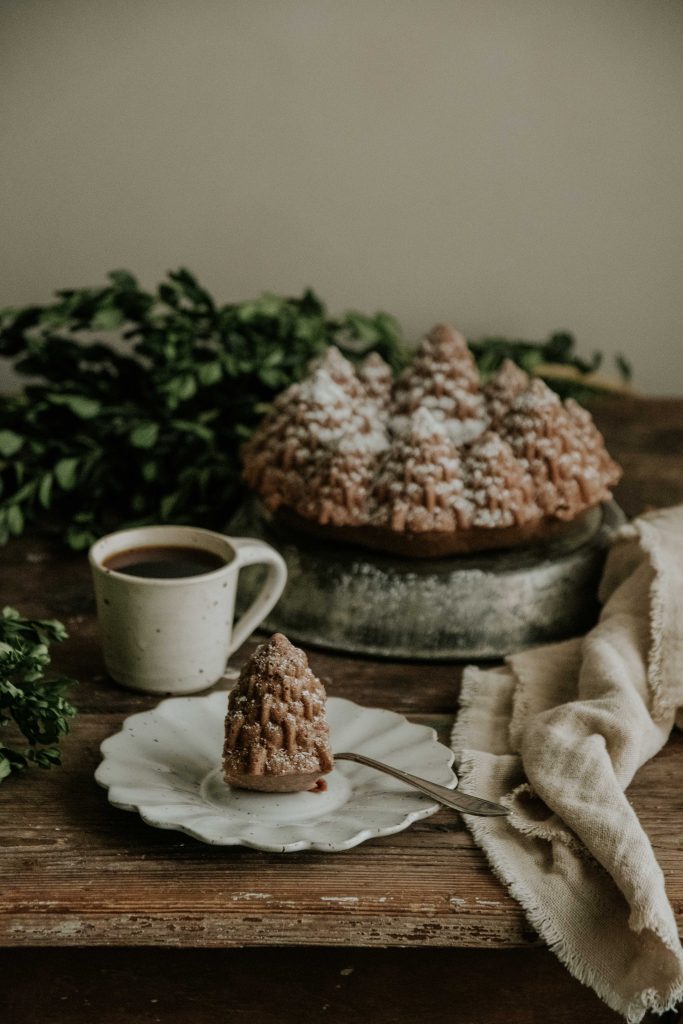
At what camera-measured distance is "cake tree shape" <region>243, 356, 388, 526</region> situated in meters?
1.22

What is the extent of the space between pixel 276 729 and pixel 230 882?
5.0 inches

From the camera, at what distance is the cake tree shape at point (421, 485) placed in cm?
119

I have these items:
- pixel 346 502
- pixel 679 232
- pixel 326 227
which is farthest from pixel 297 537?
pixel 679 232

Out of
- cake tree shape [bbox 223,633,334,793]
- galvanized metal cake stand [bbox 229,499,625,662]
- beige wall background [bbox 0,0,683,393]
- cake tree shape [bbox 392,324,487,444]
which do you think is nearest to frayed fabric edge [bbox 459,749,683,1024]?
cake tree shape [bbox 223,633,334,793]

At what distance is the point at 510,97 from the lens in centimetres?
236

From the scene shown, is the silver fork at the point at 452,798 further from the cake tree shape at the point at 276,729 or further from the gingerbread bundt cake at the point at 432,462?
the gingerbread bundt cake at the point at 432,462

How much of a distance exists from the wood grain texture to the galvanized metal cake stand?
0.25 metres

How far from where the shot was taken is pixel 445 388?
136 cm

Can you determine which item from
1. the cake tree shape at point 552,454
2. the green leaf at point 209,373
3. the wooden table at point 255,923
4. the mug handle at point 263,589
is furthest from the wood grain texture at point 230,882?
the green leaf at point 209,373

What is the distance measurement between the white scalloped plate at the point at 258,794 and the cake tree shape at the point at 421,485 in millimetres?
225

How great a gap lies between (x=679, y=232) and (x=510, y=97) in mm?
492

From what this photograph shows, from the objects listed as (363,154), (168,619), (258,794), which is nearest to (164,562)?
(168,619)

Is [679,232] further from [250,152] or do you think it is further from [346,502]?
[346,502]

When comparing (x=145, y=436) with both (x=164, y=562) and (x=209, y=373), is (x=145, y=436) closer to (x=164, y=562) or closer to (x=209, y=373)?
(x=209, y=373)
